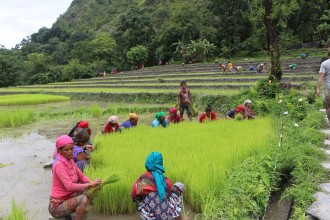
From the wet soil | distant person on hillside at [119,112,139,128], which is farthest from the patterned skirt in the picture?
distant person on hillside at [119,112,139,128]

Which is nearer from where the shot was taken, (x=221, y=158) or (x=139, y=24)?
(x=221, y=158)

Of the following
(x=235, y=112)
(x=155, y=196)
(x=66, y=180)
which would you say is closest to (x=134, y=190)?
(x=155, y=196)

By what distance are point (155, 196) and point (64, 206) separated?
0.94 meters

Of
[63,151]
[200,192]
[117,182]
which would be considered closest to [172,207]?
[200,192]

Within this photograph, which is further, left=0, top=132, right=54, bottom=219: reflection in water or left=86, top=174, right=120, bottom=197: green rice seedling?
left=0, top=132, right=54, bottom=219: reflection in water

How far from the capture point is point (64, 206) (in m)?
3.33

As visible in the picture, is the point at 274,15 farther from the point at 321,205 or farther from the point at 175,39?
the point at 175,39

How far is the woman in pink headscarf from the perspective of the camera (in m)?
3.33

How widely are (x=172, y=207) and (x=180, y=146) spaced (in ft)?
6.79

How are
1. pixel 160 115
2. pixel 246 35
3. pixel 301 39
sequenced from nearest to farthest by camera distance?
pixel 160 115 < pixel 301 39 < pixel 246 35

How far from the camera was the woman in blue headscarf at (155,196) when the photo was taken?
3174mm

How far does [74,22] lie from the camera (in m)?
78.6

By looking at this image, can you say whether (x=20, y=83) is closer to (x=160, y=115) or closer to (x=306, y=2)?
(x=306, y=2)

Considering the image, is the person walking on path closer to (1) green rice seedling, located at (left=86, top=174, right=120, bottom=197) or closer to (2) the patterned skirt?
(1) green rice seedling, located at (left=86, top=174, right=120, bottom=197)
